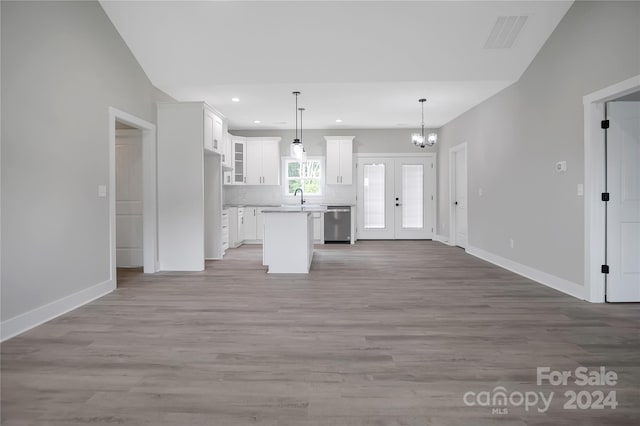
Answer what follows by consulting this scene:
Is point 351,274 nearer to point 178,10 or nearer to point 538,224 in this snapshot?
point 538,224

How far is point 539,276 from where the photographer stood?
4559 mm

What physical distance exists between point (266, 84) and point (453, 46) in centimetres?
268

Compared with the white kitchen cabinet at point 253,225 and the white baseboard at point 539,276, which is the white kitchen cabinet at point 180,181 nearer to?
the white kitchen cabinet at point 253,225

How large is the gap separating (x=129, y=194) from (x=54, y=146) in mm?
2494

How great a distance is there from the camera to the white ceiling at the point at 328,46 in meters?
4.04

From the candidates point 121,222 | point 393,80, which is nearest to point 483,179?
point 393,80

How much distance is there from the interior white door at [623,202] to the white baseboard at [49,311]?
5580mm

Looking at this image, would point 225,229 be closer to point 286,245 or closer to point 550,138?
point 286,245

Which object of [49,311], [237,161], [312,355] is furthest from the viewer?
[237,161]

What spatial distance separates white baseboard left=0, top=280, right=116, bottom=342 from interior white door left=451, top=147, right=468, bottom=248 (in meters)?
6.48

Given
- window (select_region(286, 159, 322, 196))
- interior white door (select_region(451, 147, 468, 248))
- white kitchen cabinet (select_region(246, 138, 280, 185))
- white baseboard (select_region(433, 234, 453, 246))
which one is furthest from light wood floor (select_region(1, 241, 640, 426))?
window (select_region(286, 159, 322, 196))

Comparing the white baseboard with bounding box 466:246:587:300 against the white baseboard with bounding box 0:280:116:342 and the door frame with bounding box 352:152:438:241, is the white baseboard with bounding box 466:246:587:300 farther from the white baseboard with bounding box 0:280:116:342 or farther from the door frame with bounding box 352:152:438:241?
the white baseboard with bounding box 0:280:116:342

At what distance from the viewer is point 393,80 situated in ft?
16.8

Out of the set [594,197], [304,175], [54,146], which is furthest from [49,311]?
[304,175]
